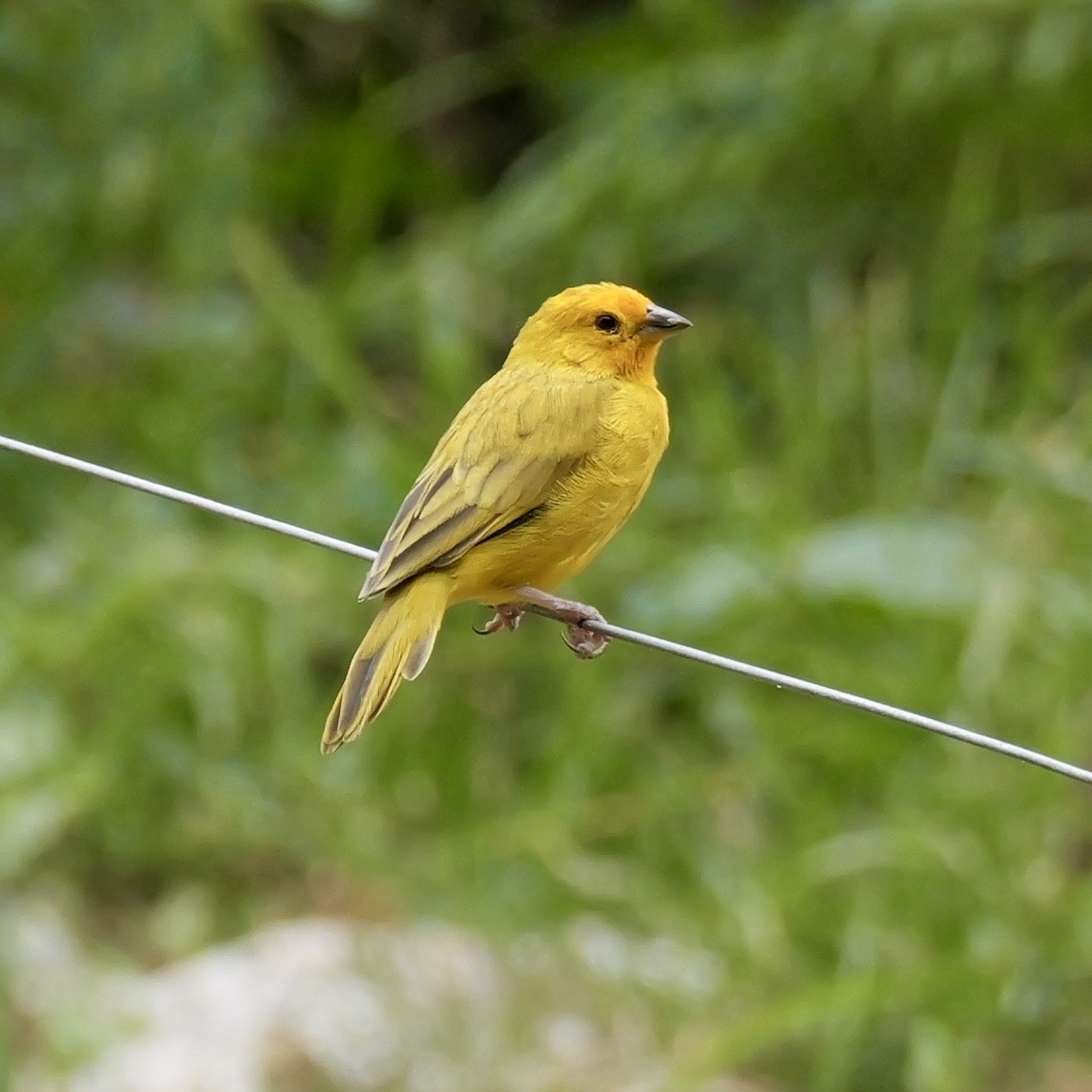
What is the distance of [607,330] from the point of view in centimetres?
343

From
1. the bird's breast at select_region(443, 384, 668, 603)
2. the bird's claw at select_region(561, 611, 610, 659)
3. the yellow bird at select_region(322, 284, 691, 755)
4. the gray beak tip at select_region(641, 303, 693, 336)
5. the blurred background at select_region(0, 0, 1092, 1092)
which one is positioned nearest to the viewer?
the yellow bird at select_region(322, 284, 691, 755)

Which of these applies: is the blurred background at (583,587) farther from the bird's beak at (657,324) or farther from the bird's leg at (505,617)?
the bird's beak at (657,324)

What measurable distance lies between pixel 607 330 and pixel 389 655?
0.87 meters

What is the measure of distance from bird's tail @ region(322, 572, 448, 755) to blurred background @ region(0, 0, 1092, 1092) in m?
1.73

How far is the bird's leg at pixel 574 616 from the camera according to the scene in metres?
3.04

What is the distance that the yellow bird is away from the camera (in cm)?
296

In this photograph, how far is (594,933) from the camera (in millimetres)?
4691

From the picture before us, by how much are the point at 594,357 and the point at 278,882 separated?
7.49 ft

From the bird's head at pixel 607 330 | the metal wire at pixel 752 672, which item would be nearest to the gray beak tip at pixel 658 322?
the bird's head at pixel 607 330

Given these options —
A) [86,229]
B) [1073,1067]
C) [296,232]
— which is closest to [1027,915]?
[1073,1067]

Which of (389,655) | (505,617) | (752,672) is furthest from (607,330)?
(752,672)

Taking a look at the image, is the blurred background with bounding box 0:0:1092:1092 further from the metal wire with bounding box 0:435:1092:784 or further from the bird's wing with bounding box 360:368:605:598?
the metal wire with bounding box 0:435:1092:784

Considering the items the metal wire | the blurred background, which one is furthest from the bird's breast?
the blurred background

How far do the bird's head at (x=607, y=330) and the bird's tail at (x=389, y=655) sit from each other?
611 millimetres
